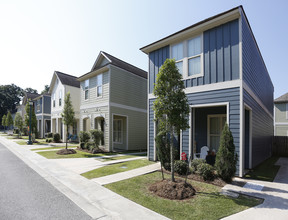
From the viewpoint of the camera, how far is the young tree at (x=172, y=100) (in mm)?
5609

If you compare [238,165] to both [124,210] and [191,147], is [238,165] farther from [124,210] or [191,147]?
[124,210]

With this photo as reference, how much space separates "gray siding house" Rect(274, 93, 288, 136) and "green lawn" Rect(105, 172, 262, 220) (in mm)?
20663

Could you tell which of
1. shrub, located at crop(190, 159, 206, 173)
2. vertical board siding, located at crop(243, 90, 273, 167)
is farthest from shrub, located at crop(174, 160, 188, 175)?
vertical board siding, located at crop(243, 90, 273, 167)

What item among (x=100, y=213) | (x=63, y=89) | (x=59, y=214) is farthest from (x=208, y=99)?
(x=63, y=89)

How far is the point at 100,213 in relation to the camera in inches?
161

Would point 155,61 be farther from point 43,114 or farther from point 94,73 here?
point 43,114

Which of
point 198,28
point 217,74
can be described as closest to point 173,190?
point 217,74

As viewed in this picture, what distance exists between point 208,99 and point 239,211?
465 centimetres

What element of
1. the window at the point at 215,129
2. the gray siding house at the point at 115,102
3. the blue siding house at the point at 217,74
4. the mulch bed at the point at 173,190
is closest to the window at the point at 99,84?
the gray siding house at the point at 115,102

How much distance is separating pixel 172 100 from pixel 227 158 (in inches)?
111

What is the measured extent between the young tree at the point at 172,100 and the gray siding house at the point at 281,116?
70.2ft

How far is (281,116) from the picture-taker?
20.8 m

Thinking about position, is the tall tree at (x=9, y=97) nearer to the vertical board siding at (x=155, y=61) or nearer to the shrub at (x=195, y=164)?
the vertical board siding at (x=155, y=61)

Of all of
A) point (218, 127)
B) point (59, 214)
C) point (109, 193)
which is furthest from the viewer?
point (218, 127)
